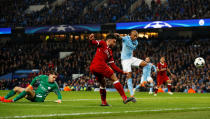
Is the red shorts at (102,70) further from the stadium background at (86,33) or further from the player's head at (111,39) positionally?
the stadium background at (86,33)

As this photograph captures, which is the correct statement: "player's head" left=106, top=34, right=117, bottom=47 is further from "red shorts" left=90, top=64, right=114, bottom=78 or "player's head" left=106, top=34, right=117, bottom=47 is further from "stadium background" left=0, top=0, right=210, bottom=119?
"stadium background" left=0, top=0, right=210, bottom=119

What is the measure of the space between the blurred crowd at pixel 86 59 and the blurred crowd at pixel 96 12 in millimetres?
3319

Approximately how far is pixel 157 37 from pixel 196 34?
4182 millimetres

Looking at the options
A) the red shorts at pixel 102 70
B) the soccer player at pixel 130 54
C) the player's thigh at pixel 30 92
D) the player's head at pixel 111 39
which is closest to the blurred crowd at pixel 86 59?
the soccer player at pixel 130 54

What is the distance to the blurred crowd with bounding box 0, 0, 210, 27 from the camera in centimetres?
3738

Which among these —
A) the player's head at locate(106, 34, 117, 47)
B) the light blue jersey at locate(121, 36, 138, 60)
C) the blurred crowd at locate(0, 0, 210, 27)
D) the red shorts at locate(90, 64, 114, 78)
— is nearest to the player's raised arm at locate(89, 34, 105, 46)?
the player's head at locate(106, 34, 117, 47)

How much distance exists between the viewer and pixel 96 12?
42.5 meters

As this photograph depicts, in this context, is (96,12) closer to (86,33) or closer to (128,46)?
(86,33)

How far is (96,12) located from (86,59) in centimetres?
528

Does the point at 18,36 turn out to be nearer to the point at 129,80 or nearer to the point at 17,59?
the point at 17,59

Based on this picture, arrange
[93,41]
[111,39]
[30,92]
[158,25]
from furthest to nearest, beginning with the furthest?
[158,25] → [30,92] → [111,39] → [93,41]

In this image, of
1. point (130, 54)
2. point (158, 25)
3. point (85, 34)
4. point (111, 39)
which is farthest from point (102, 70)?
point (85, 34)

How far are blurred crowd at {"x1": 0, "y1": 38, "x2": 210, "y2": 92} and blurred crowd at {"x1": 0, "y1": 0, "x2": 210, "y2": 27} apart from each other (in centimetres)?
332

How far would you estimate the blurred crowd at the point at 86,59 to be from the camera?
32.2 metres
